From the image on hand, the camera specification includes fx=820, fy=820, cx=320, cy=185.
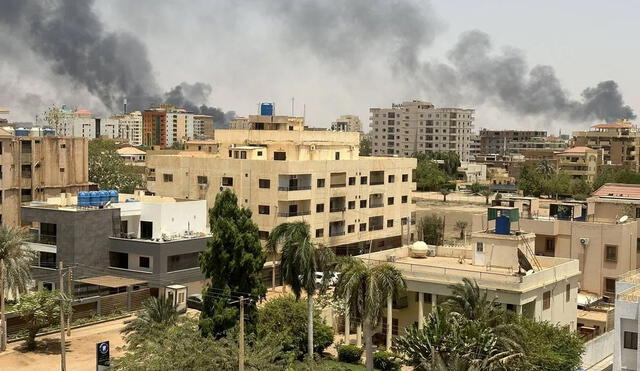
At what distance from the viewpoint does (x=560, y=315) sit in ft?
151

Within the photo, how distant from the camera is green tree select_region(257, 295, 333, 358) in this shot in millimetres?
42500

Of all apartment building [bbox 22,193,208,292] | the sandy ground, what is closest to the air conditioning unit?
apartment building [bbox 22,193,208,292]

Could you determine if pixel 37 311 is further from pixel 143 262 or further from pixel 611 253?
pixel 611 253

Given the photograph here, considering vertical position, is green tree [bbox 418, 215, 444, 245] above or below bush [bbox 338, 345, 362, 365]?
above

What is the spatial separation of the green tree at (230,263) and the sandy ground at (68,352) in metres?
6.19

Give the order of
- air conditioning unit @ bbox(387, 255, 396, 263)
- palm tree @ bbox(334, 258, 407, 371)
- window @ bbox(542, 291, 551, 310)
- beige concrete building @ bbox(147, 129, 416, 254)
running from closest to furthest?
1. palm tree @ bbox(334, 258, 407, 371)
2. window @ bbox(542, 291, 551, 310)
3. air conditioning unit @ bbox(387, 255, 396, 263)
4. beige concrete building @ bbox(147, 129, 416, 254)

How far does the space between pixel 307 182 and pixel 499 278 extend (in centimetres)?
2918

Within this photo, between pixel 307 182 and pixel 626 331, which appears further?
pixel 307 182

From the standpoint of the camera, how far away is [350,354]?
4288 centimetres

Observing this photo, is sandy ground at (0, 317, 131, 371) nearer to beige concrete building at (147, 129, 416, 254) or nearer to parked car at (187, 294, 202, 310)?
parked car at (187, 294, 202, 310)

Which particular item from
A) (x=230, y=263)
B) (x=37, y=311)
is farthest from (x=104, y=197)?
(x=230, y=263)

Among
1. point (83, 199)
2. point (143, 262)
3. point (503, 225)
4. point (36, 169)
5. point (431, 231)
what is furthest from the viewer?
point (431, 231)

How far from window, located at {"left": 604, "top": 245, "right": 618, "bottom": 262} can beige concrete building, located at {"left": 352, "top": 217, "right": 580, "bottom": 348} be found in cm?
Answer: 826

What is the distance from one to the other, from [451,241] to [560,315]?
2053 inches
